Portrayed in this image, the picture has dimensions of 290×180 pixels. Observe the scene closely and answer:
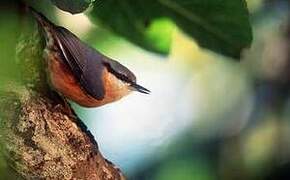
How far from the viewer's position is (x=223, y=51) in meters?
1.34

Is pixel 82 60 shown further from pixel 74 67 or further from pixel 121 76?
pixel 121 76

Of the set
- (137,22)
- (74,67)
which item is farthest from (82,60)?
(137,22)

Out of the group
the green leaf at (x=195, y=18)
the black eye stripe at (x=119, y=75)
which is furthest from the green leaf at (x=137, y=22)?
the black eye stripe at (x=119, y=75)

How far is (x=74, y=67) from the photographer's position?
1312 mm

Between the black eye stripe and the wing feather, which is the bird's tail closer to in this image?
the wing feather

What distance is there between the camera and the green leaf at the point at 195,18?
1261 mm

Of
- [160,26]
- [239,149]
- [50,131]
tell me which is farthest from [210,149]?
[50,131]

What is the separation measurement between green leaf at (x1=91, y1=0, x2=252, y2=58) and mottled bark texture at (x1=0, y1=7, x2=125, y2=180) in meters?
0.19

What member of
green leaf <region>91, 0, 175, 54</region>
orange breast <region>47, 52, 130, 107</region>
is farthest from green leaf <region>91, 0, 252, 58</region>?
orange breast <region>47, 52, 130, 107</region>

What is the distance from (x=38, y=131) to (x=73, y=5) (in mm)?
180

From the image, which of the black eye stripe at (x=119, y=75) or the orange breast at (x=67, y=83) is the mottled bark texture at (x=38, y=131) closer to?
the orange breast at (x=67, y=83)

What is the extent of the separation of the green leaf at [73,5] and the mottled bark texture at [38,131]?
0.05m

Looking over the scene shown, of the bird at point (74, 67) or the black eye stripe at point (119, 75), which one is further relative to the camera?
the black eye stripe at point (119, 75)

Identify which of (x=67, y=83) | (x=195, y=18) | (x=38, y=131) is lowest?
(x=38, y=131)
